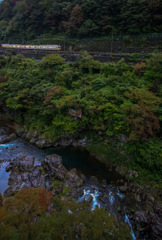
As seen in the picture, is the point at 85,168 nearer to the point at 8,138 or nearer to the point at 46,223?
the point at 46,223

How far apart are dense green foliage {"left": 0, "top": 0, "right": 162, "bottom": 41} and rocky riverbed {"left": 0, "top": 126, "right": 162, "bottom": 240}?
29.0 metres

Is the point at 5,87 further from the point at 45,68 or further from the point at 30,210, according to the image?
the point at 30,210

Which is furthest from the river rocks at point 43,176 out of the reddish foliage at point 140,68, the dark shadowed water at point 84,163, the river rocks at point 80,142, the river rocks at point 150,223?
the reddish foliage at point 140,68

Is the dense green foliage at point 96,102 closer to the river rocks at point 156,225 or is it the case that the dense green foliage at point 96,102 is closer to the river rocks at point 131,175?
the river rocks at point 131,175

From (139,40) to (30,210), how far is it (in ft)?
104

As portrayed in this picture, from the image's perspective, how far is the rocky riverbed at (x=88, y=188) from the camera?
1017 centimetres

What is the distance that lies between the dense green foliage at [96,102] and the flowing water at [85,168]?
2.24 metres

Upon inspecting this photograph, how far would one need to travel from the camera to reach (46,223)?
6.41 m

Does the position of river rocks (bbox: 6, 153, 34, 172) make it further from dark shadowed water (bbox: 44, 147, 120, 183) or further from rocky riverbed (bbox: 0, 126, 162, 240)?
dark shadowed water (bbox: 44, 147, 120, 183)

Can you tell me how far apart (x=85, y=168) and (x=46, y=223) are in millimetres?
9109

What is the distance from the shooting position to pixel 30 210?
7148 millimetres

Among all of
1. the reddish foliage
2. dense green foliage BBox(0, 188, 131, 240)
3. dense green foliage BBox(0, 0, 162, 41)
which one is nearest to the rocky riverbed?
dense green foliage BBox(0, 188, 131, 240)

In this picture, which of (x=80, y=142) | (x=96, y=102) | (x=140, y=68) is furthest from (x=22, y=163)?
(x=140, y=68)

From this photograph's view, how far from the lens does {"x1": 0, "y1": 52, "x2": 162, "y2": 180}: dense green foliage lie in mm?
13734
